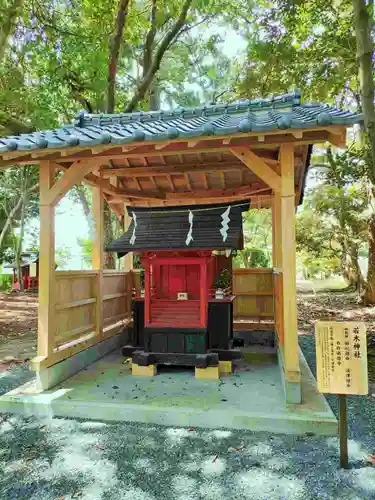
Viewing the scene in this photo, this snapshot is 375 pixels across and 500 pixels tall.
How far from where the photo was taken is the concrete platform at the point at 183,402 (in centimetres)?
395

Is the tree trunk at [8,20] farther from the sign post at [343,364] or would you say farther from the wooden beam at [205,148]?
the sign post at [343,364]

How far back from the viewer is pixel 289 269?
14.4 ft

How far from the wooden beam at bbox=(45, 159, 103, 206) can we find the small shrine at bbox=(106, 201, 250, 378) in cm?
100

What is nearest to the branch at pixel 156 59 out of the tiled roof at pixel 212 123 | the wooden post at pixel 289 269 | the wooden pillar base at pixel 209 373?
the tiled roof at pixel 212 123

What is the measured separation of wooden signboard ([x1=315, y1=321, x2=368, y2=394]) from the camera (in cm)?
317

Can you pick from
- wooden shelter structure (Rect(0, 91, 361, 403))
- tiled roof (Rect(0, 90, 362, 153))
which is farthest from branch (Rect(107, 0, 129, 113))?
tiled roof (Rect(0, 90, 362, 153))

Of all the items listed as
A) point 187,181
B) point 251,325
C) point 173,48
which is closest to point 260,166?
point 187,181

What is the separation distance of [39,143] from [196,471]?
3812 mm

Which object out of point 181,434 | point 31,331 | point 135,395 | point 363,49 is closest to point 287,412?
point 181,434

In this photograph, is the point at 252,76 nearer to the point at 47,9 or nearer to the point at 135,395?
the point at 47,9

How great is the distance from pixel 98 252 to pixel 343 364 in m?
4.67

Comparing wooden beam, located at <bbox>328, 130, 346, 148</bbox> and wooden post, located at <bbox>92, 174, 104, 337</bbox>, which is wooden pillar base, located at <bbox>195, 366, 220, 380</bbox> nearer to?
wooden post, located at <bbox>92, 174, 104, 337</bbox>

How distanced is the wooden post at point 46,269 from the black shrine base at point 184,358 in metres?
1.29

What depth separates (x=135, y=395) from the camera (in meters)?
4.70
